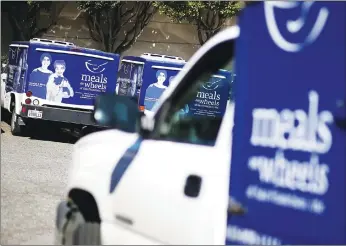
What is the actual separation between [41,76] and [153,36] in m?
12.5

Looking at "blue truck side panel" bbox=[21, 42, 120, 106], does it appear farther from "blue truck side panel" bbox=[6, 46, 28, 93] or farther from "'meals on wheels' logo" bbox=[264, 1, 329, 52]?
"'meals on wheels' logo" bbox=[264, 1, 329, 52]

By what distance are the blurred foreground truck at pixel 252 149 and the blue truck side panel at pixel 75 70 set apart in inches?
394

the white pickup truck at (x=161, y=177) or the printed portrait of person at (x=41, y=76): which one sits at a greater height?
the printed portrait of person at (x=41, y=76)

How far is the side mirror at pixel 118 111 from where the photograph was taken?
3.38 metres

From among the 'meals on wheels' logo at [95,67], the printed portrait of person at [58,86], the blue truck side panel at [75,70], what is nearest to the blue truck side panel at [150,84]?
the blue truck side panel at [75,70]

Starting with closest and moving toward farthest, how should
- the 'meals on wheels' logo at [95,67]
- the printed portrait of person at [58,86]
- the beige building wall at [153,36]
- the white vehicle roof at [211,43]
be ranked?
1. the white vehicle roof at [211,43]
2. the printed portrait of person at [58,86]
3. the 'meals on wheels' logo at [95,67]
4. the beige building wall at [153,36]

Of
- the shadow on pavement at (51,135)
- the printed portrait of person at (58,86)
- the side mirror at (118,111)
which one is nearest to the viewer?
the side mirror at (118,111)

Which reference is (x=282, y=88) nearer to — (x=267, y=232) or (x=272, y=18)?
(x=272, y=18)

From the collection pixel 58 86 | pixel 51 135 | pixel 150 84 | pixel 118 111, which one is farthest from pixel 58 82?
pixel 118 111

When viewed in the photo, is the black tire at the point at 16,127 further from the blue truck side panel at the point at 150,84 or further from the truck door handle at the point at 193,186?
the truck door handle at the point at 193,186

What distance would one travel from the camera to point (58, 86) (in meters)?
13.4

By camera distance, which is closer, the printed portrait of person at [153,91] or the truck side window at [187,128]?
the truck side window at [187,128]

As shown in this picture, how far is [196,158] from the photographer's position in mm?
2891

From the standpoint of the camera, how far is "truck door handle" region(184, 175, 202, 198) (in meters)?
2.79
